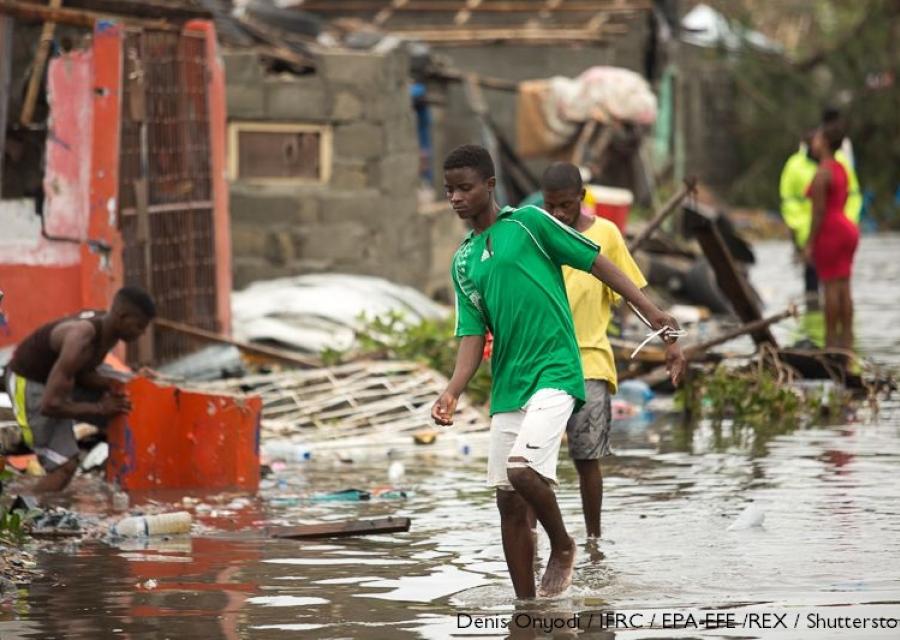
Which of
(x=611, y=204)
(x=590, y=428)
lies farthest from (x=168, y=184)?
(x=611, y=204)

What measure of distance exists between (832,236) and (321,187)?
4537 millimetres

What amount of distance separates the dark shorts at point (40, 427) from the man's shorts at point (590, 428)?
307cm

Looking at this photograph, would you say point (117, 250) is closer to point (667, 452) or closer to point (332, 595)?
point (667, 452)

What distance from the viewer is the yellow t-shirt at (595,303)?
328 inches

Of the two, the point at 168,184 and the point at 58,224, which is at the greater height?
the point at 168,184

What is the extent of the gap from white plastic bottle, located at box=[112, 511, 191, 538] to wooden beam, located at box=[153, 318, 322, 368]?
158 inches

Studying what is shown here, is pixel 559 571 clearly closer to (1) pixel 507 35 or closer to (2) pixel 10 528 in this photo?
(2) pixel 10 528

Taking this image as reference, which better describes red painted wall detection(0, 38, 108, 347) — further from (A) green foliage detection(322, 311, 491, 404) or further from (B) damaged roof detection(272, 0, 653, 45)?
(B) damaged roof detection(272, 0, 653, 45)

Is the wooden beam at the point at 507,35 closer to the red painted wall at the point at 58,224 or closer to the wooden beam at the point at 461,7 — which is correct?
the wooden beam at the point at 461,7

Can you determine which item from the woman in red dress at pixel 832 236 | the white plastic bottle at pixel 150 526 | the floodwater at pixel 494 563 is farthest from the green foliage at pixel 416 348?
the white plastic bottle at pixel 150 526

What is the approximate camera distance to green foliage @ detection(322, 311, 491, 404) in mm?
12891

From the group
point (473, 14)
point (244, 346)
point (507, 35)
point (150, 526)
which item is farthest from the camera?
point (473, 14)

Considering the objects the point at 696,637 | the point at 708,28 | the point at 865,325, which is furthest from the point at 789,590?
the point at 708,28

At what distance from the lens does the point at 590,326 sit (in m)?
8.38
